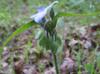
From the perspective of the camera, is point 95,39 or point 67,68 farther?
point 95,39

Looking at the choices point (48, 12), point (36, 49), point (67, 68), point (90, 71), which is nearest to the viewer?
point (48, 12)

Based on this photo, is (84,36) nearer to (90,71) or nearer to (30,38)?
(30,38)

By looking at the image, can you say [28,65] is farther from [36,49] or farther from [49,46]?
[49,46]

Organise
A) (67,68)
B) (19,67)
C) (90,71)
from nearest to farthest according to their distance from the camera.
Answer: (90,71), (67,68), (19,67)

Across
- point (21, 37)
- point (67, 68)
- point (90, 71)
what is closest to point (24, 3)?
point (21, 37)

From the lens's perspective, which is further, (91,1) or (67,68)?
(91,1)

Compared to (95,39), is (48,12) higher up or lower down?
higher up

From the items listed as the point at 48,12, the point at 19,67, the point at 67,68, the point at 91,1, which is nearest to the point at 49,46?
the point at 48,12

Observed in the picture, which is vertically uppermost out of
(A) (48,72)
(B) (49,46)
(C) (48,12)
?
(C) (48,12)

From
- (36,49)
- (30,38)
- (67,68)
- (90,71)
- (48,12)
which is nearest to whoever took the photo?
(48,12)
